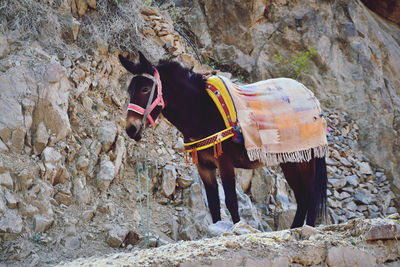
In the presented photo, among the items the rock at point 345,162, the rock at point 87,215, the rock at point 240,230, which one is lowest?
the rock at point 240,230

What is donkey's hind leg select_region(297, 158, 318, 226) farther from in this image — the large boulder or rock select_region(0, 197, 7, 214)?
rock select_region(0, 197, 7, 214)

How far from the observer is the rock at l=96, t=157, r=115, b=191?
4.59 metres

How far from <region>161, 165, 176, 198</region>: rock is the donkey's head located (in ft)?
5.21

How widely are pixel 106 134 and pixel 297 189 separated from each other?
8.56 feet

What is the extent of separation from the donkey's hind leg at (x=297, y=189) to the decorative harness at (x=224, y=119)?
1.08 m

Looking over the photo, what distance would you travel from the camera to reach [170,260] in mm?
2389

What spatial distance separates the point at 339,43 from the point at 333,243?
7805mm

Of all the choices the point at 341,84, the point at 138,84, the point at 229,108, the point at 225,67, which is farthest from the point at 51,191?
the point at 341,84

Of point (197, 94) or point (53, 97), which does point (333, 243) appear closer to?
point (197, 94)

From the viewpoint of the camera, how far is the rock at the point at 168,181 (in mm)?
5067

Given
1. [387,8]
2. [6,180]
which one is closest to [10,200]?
[6,180]

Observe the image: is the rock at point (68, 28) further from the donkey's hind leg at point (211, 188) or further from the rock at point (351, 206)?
the rock at point (351, 206)

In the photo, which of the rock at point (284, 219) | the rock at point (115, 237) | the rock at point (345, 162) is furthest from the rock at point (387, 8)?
the rock at point (115, 237)

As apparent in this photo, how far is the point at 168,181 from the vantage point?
512cm
